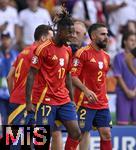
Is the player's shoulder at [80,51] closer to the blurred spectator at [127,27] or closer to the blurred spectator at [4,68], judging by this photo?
the blurred spectator at [4,68]

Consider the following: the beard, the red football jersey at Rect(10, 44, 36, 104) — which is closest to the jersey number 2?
the red football jersey at Rect(10, 44, 36, 104)

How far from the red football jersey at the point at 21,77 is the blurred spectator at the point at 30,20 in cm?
452

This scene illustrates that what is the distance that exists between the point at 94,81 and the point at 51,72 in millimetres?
1017

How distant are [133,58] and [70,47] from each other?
3.91 m

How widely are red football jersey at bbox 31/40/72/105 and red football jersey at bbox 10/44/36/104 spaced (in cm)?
112

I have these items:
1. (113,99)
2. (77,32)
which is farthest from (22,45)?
(77,32)

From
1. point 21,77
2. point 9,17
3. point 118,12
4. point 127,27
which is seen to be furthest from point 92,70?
point 118,12

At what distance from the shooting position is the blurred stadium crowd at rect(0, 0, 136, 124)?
17234mm

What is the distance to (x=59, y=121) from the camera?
43.8ft

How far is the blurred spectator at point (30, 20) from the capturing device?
18781mm

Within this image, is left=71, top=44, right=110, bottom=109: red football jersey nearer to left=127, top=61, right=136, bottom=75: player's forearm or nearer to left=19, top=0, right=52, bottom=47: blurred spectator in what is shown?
left=127, top=61, right=136, bottom=75: player's forearm

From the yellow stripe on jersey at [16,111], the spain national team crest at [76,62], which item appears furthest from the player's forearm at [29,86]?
the yellow stripe on jersey at [16,111]

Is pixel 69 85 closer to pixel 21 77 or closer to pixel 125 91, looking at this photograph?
pixel 21 77

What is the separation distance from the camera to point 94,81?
536 inches
